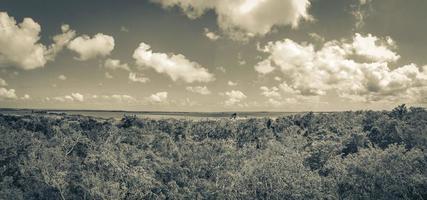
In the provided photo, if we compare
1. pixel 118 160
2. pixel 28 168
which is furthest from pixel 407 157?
pixel 28 168

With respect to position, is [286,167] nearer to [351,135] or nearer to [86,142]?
[86,142]

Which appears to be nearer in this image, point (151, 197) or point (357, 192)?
point (357, 192)

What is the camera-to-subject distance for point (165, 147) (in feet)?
179

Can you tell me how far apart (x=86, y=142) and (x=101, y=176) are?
22262 mm

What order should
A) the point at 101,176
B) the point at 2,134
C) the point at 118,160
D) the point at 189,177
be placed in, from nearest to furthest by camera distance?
the point at 101,176 → the point at 118,160 → the point at 189,177 → the point at 2,134

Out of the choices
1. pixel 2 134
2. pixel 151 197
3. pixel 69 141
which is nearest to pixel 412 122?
pixel 151 197

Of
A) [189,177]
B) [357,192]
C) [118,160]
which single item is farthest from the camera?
[189,177]

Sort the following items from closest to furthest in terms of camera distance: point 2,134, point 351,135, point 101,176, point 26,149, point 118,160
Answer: point 101,176
point 118,160
point 26,149
point 2,134
point 351,135

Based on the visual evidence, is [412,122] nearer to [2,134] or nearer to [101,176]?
[101,176]

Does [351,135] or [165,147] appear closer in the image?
[165,147]

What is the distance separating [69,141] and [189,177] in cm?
2063

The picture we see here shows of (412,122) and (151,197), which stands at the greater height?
(412,122)

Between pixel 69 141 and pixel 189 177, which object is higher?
pixel 69 141

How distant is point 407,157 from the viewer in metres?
34.2
